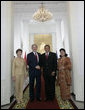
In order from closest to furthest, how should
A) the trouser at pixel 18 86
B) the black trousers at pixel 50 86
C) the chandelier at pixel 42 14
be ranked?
1. the trouser at pixel 18 86
2. the black trousers at pixel 50 86
3. the chandelier at pixel 42 14

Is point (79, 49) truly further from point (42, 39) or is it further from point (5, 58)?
point (42, 39)

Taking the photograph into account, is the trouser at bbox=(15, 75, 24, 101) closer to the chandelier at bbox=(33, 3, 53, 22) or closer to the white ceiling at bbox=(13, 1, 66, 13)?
the chandelier at bbox=(33, 3, 53, 22)

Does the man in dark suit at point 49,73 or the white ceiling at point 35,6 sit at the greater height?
the white ceiling at point 35,6

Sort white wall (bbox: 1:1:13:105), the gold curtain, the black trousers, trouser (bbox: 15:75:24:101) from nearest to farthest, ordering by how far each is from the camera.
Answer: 1. white wall (bbox: 1:1:13:105)
2. trouser (bbox: 15:75:24:101)
3. the black trousers
4. the gold curtain

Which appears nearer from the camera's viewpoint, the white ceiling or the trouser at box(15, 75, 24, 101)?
the trouser at box(15, 75, 24, 101)

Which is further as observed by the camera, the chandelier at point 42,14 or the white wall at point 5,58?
the chandelier at point 42,14

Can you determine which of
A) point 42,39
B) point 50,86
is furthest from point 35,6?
point 50,86

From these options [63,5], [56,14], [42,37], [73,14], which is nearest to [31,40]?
[42,37]

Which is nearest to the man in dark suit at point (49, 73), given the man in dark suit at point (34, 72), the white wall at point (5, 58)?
the man in dark suit at point (34, 72)

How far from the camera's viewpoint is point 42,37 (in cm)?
1269

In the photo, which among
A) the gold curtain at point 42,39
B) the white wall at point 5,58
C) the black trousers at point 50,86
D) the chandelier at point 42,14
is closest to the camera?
the white wall at point 5,58

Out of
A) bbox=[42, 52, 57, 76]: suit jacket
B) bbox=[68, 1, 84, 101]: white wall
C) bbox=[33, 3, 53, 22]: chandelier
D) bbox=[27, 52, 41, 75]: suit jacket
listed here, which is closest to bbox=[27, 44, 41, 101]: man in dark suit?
bbox=[27, 52, 41, 75]: suit jacket

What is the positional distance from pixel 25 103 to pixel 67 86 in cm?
133

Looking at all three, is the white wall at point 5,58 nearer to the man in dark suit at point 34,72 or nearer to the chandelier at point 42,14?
the man in dark suit at point 34,72
